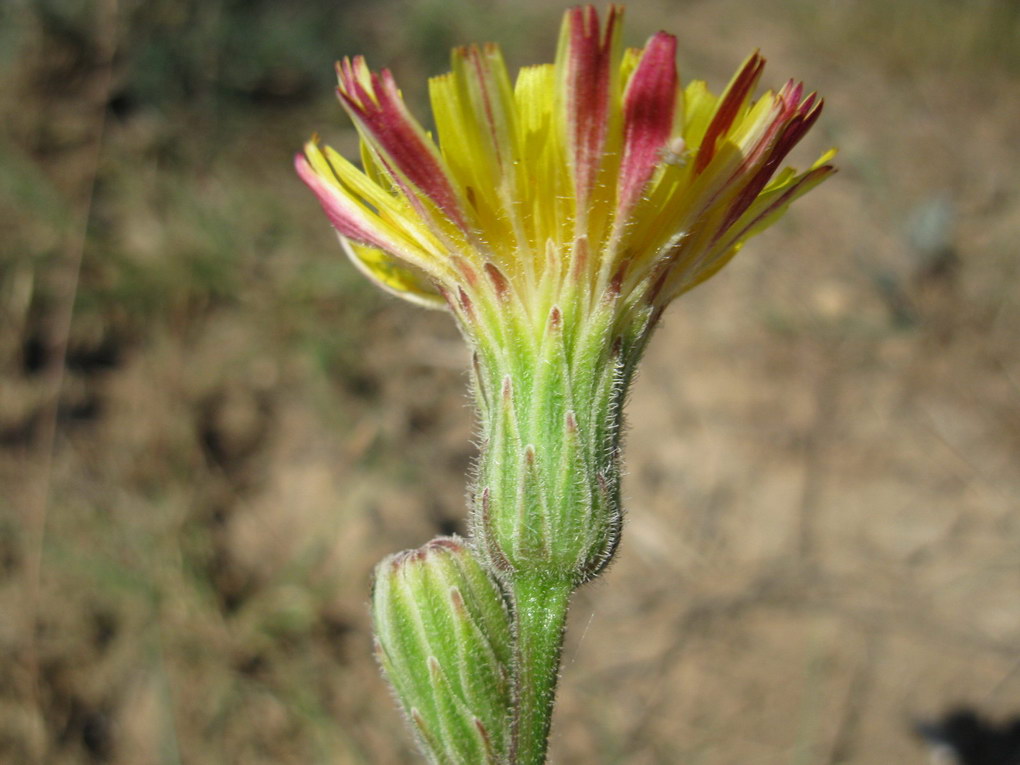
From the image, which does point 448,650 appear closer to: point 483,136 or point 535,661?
point 535,661

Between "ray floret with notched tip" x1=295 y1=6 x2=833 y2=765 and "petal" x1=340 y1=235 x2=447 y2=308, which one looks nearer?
"ray floret with notched tip" x1=295 y1=6 x2=833 y2=765

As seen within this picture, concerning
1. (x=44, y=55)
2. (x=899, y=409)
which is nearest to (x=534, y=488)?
(x=899, y=409)

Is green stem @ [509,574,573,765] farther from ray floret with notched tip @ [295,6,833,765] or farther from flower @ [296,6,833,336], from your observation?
flower @ [296,6,833,336]

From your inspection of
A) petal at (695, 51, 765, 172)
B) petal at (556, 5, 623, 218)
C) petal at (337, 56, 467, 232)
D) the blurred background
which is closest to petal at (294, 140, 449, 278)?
petal at (337, 56, 467, 232)

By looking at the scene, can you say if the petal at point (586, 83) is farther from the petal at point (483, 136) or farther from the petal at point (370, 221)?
the petal at point (370, 221)

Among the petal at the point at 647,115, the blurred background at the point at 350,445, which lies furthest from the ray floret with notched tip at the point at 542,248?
the blurred background at the point at 350,445

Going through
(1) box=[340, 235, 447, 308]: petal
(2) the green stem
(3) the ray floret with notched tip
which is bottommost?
(2) the green stem

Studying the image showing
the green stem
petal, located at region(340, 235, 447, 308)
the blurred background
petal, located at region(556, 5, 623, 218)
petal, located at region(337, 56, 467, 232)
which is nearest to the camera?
petal, located at region(556, 5, 623, 218)
